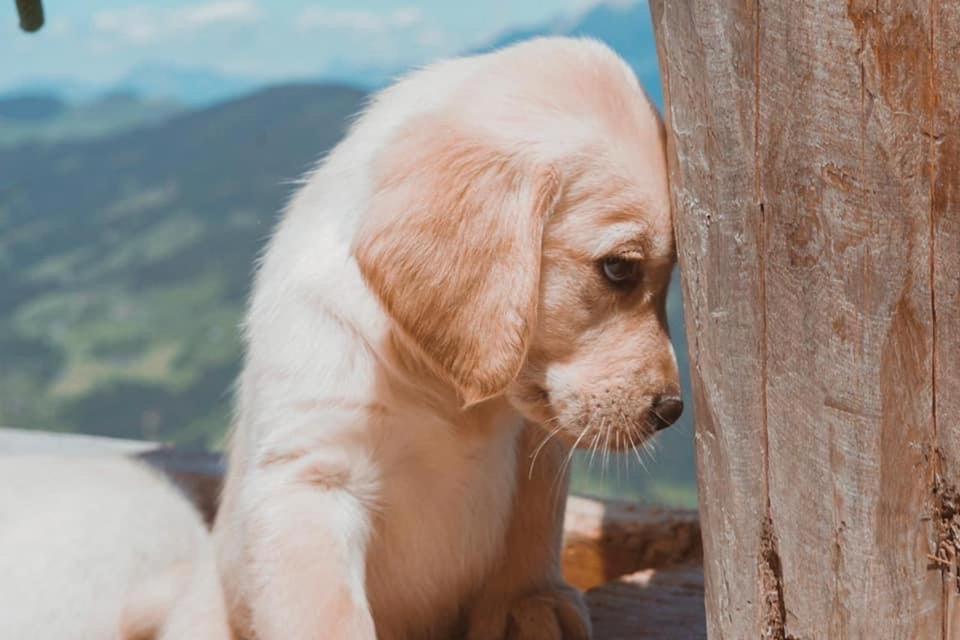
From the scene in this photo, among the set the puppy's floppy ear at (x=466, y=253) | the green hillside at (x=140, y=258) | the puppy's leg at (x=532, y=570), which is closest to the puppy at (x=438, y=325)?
the puppy's floppy ear at (x=466, y=253)

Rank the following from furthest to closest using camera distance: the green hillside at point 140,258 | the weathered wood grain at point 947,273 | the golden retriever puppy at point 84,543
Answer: the green hillside at point 140,258 → the golden retriever puppy at point 84,543 → the weathered wood grain at point 947,273

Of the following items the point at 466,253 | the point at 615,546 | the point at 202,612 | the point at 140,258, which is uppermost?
the point at 466,253

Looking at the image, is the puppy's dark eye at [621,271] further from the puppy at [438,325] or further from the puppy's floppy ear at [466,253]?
the puppy's floppy ear at [466,253]

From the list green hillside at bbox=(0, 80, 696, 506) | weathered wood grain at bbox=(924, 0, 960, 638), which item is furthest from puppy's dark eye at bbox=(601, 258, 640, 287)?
green hillside at bbox=(0, 80, 696, 506)

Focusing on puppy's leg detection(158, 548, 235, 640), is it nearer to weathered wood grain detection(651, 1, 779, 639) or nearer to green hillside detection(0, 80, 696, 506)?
weathered wood grain detection(651, 1, 779, 639)

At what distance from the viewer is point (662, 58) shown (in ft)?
5.42

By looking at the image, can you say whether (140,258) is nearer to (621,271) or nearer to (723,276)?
(621,271)

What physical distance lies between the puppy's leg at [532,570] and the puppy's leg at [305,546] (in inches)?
18.9

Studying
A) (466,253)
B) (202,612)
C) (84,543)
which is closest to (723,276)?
(466,253)

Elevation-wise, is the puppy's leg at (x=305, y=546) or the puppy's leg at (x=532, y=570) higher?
the puppy's leg at (x=305, y=546)

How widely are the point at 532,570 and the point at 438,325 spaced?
816mm

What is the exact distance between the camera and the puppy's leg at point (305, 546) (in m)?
1.91

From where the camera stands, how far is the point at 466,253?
1.76m

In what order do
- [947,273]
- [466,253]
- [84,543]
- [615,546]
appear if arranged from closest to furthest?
[947,273] → [466,253] → [84,543] → [615,546]
